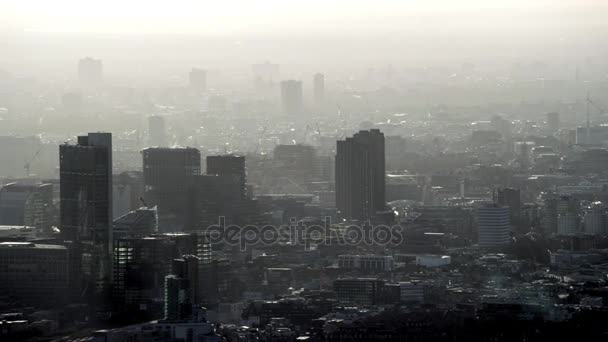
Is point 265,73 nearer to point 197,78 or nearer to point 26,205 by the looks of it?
point 197,78

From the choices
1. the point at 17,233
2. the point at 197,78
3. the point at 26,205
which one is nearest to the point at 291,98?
the point at 197,78

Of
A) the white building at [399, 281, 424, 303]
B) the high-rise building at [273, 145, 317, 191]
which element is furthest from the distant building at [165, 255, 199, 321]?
the high-rise building at [273, 145, 317, 191]

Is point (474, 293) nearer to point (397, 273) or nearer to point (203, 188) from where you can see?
point (397, 273)

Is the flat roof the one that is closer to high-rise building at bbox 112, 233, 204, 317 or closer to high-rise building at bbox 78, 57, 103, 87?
high-rise building at bbox 112, 233, 204, 317

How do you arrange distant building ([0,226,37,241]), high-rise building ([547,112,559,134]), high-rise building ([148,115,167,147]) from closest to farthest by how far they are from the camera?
distant building ([0,226,37,241]) → high-rise building ([148,115,167,147]) → high-rise building ([547,112,559,134])

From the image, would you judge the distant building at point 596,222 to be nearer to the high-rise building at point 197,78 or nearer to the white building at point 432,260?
the white building at point 432,260

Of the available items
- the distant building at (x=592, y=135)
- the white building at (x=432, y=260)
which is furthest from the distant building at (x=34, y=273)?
the distant building at (x=592, y=135)
